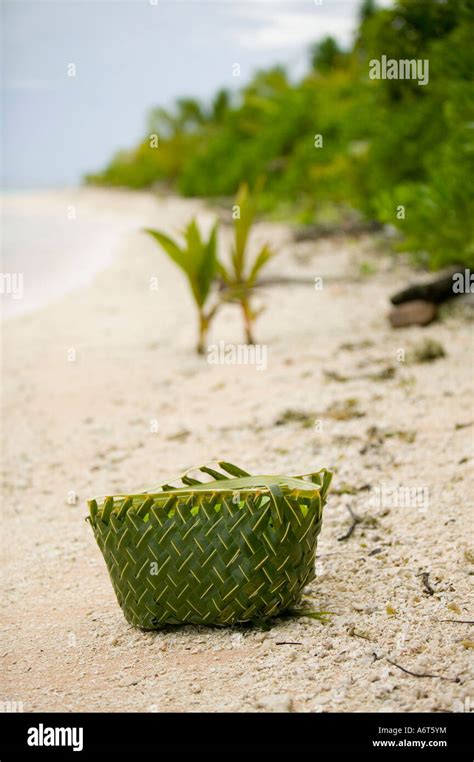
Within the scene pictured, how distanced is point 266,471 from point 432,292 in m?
2.39

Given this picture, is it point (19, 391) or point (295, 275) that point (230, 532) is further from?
point (295, 275)

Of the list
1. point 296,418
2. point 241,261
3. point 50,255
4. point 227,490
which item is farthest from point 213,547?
point 50,255

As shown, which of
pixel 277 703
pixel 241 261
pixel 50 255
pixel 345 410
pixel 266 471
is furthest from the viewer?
pixel 50 255

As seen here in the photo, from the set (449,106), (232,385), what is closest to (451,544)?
(232,385)

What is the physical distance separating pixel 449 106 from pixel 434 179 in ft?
1.65

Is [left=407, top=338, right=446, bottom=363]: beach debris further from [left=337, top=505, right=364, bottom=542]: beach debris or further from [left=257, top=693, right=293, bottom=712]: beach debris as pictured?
[left=257, top=693, right=293, bottom=712]: beach debris

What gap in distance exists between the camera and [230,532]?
1.97m

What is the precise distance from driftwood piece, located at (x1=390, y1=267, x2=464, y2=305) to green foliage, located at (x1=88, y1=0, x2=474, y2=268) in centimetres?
13

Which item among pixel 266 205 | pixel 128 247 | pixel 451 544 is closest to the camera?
pixel 451 544

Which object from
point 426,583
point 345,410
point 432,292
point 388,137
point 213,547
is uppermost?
point 388,137

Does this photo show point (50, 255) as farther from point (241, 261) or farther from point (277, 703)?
point (277, 703)

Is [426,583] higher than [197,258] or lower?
lower

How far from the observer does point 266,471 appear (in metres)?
3.35

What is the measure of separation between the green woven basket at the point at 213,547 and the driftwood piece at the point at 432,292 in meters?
3.44
